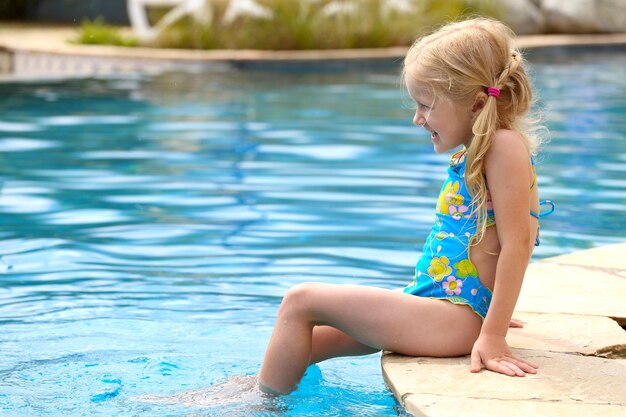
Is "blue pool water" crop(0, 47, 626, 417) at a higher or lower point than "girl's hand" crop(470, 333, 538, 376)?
lower

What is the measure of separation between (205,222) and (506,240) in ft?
10.5

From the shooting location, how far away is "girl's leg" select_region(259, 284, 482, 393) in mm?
2949

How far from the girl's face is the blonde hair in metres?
0.02

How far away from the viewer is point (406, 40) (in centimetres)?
1502

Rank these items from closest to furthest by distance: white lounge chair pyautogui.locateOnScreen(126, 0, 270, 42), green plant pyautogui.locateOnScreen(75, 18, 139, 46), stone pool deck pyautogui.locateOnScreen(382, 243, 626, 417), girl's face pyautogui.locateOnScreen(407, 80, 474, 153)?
stone pool deck pyautogui.locateOnScreen(382, 243, 626, 417) → girl's face pyautogui.locateOnScreen(407, 80, 474, 153) → white lounge chair pyautogui.locateOnScreen(126, 0, 270, 42) → green plant pyautogui.locateOnScreen(75, 18, 139, 46)

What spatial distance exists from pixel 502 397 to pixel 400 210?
334 cm

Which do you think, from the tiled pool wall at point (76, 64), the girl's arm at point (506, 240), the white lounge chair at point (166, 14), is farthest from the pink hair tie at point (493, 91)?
the white lounge chair at point (166, 14)

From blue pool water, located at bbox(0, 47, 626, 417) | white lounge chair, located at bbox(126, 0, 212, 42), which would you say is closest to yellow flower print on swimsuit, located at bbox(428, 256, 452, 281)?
blue pool water, located at bbox(0, 47, 626, 417)

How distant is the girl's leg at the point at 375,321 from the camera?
2.95m

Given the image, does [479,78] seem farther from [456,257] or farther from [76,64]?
[76,64]

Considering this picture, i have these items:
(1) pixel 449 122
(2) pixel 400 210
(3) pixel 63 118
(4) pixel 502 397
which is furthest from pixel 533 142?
(3) pixel 63 118

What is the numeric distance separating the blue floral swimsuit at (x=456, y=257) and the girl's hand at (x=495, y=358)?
119 millimetres

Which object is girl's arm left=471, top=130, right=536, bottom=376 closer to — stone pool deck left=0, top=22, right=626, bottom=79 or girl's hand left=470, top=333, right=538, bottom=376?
girl's hand left=470, top=333, right=538, bottom=376

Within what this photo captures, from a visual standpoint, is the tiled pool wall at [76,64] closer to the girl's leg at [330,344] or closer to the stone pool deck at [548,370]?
the stone pool deck at [548,370]
